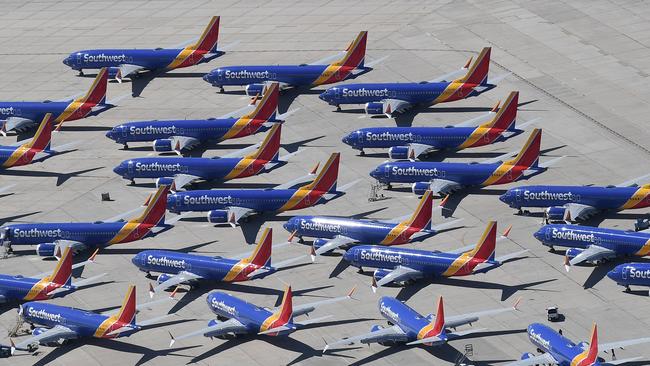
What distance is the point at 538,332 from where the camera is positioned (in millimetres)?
193500

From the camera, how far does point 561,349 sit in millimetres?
190000

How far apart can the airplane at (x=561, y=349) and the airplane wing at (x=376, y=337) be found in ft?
40.0

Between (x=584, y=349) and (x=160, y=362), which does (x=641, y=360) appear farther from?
(x=160, y=362)

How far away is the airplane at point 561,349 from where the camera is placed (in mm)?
187625

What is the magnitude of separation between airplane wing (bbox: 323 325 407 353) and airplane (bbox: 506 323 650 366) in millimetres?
12180

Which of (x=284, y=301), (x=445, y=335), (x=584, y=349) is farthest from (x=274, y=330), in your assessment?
(x=584, y=349)

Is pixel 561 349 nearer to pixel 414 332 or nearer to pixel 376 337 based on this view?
pixel 414 332

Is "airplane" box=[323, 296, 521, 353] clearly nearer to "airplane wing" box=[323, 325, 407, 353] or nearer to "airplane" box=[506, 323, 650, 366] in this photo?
"airplane wing" box=[323, 325, 407, 353]

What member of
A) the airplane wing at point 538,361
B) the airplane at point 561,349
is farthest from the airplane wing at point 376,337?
the airplane wing at point 538,361

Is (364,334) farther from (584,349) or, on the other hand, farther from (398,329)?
(584,349)

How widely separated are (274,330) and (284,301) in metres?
3.26

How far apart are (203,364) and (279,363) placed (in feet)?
25.3

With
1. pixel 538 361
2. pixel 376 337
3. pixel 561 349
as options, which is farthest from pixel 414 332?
pixel 561 349

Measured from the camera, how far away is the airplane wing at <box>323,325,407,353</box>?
645 ft
